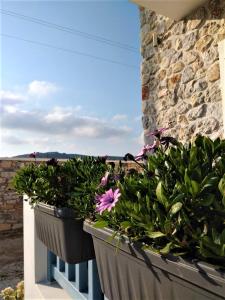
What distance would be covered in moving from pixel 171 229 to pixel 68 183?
99cm

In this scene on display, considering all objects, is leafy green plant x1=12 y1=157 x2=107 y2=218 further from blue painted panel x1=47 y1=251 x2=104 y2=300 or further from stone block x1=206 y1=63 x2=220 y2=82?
stone block x1=206 y1=63 x2=220 y2=82

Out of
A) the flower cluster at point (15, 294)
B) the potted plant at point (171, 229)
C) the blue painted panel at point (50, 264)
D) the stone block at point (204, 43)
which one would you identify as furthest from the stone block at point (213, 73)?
the flower cluster at point (15, 294)

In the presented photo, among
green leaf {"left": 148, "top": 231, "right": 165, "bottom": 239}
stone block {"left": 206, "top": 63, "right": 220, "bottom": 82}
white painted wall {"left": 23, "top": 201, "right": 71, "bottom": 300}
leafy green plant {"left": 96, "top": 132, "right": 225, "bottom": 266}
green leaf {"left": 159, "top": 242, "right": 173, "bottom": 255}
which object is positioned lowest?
white painted wall {"left": 23, "top": 201, "right": 71, "bottom": 300}

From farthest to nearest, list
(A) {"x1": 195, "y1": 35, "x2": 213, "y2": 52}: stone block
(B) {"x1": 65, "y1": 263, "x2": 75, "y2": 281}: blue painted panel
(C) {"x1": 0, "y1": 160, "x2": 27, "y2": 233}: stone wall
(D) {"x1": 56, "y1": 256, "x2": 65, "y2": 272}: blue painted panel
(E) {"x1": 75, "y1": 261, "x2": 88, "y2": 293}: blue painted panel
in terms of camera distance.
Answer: (C) {"x1": 0, "y1": 160, "x2": 27, "y2": 233}: stone wall → (A) {"x1": 195, "y1": 35, "x2": 213, "y2": 52}: stone block → (D) {"x1": 56, "y1": 256, "x2": 65, "y2": 272}: blue painted panel → (B) {"x1": 65, "y1": 263, "x2": 75, "y2": 281}: blue painted panel → (E) {"x1": 75, "y1": 261, "x2": 88, "y2": 293}: blue painted panel

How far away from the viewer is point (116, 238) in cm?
92

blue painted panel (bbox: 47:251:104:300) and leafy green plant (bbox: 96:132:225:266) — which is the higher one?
leafy green plant (bbox: 96:132:225:266)

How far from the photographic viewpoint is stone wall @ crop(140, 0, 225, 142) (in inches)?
123

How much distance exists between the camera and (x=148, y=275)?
32.1 inches

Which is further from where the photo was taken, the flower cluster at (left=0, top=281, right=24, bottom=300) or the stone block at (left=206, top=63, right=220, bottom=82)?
the flower cluster at (left=0, top=281, right=24, bottom=300)

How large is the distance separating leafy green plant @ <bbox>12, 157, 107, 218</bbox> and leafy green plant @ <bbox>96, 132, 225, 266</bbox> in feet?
1.44

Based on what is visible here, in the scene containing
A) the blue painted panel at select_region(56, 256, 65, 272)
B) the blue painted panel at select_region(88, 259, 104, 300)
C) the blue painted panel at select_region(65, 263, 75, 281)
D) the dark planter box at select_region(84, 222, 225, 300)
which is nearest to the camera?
the dark planter box at select_region(84, 222, 225, 300)

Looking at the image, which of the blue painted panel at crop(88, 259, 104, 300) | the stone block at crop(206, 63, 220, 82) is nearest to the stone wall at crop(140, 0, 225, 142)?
the stone block at crop(206, 63, 220, 82)

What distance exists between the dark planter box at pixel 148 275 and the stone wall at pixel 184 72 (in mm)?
2306

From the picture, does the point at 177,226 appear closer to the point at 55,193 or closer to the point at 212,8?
the point at 55,193
